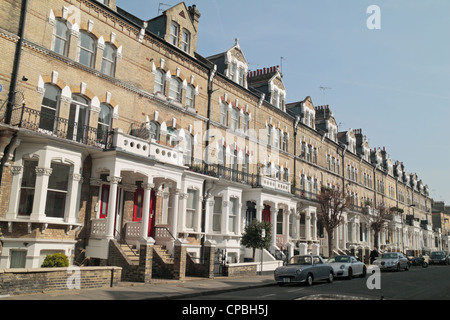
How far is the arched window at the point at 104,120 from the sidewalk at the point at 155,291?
708 cm

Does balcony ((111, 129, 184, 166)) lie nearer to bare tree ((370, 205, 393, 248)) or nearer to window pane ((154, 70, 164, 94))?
window pane ((154, 70, 164, 94))

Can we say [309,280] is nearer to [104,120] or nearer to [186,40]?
[104,120]

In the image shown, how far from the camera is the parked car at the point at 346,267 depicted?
2095cm

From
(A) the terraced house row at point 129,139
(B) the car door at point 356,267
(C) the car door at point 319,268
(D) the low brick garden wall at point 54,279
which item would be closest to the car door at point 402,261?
(A) the terraced house row at point 129,139

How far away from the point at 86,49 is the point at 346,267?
57.5 feet

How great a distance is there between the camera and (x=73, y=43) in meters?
17.5

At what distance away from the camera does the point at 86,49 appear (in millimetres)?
18188

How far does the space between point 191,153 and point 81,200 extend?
8.15m

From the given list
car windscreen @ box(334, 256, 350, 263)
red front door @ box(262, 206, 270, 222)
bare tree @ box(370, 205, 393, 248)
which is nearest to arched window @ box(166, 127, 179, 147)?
red front door @ box(262, 206, 270, 222)

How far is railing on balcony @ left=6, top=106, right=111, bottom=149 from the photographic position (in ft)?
49.3
